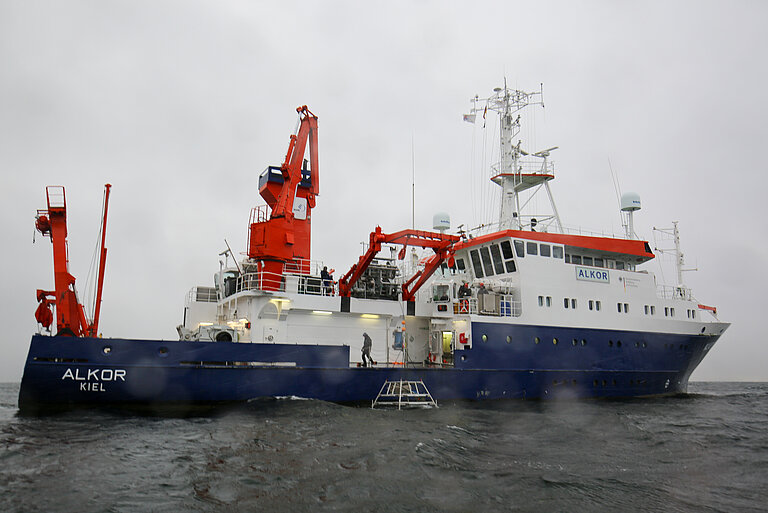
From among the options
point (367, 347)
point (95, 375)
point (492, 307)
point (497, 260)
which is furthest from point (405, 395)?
point (95, 375)

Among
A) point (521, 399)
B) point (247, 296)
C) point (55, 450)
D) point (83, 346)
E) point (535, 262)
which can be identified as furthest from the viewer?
point (535, 262)

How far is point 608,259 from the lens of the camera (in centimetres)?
2014

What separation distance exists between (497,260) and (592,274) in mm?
3688

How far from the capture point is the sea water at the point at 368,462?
6551mm

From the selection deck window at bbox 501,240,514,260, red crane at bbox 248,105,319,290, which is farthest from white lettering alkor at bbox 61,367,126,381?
deck window at bbox 501,240,514,260

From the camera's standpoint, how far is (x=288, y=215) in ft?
53.1

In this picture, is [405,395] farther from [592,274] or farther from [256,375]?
[592,274]

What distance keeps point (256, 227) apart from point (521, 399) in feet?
32.8

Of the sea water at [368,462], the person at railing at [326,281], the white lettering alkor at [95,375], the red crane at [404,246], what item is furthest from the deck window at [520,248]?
the white lettering alkor at [95,375]

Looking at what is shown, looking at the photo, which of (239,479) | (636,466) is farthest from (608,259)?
(239,479)

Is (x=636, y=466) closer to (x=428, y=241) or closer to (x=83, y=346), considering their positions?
(x=428, y=241)

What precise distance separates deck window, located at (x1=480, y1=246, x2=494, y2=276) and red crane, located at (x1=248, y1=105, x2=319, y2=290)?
626cm

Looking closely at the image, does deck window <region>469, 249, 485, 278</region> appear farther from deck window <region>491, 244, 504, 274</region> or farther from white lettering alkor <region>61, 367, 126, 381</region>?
white lettering alkor <region>61, 367, 126, 381</region>

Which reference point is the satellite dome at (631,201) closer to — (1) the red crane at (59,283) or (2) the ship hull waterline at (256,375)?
(2) the ship hull waterline at (256,375)
